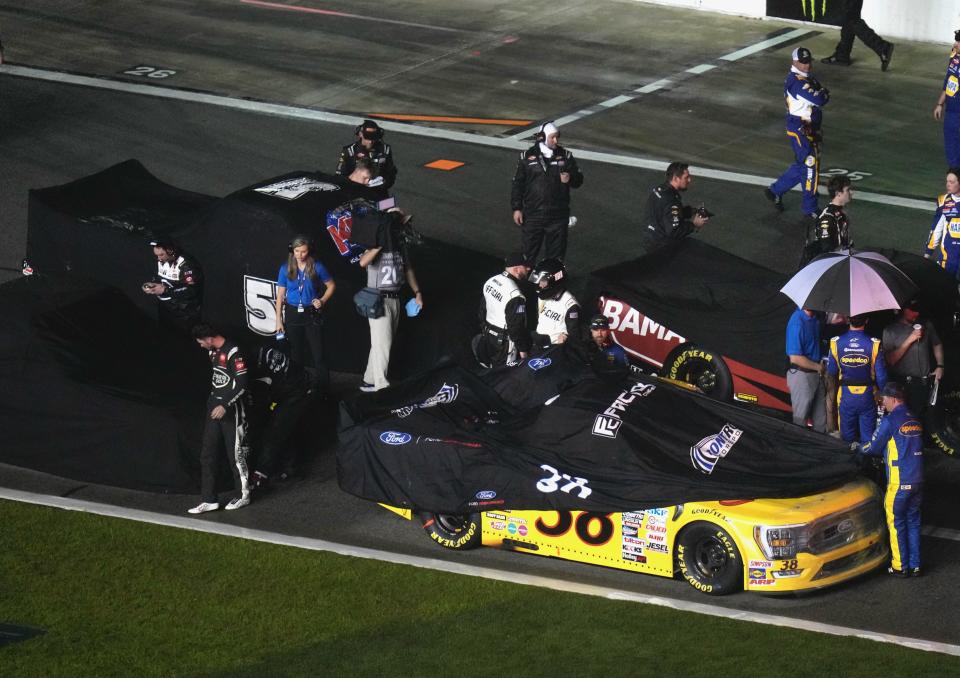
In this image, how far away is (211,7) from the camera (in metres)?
30.2

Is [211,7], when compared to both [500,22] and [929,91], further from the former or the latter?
[929,91]

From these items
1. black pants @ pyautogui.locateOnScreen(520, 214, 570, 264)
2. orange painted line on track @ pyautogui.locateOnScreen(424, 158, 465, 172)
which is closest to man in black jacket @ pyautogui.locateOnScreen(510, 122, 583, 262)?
black pants @ pyautogui.locateOnScreen(520, 214, 570, 264)

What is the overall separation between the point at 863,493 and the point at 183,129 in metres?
14.2

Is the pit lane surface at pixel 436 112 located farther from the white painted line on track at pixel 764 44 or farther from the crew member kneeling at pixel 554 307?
the crew member kneeling at pixel 554 307

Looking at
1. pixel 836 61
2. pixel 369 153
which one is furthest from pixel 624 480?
pixel 836 61

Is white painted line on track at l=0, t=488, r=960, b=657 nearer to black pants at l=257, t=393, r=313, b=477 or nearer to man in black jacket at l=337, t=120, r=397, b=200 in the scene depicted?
black pants at l=257, t=393, r=313, b=477

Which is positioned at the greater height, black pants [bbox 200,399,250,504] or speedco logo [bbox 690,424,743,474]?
speedco logo [bbox 690,424,743,474]

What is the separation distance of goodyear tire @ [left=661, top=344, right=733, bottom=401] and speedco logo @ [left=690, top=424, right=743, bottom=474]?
2.36 meters

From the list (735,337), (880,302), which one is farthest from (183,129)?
(880,302)

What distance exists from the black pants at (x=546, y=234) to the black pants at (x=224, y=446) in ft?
16.5

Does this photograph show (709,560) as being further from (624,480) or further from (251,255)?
(251,255)

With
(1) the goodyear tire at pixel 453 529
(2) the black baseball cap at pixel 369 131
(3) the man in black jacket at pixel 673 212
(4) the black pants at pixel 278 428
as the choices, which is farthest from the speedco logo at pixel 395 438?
(2) the black baseball cap at pixel 369 131

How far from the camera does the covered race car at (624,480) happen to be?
37.4ft

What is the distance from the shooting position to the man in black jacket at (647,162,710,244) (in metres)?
16.2
